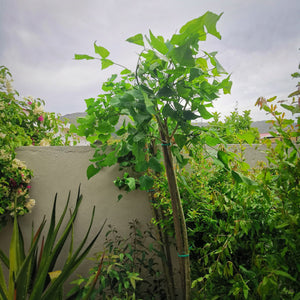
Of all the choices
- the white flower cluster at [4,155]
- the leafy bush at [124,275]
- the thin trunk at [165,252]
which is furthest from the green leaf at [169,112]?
the white flower cluster at [4,155]

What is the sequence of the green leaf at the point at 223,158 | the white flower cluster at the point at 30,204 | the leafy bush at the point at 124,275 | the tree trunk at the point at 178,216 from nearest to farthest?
the green leaf at the point at 223,158 → the tree trunk at the point at 178,216 → the leafy bush at the point at 124,275 → the white flower cluster at the point at 30,204

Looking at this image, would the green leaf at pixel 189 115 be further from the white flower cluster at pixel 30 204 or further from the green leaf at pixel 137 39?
the white flower cluster at pixel 30 204

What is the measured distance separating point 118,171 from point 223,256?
1.12 m

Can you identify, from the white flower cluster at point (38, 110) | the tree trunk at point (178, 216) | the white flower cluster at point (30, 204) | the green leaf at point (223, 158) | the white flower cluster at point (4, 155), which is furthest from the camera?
the white flower cluster at point (38, 110)

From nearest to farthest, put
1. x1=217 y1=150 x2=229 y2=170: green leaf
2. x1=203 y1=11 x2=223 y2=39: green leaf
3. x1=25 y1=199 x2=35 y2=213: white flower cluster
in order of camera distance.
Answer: x1=203 y1=11 x2=223 y2=39: green leaf < x1=217 y1=150 x2=229 y2=170: green leaf < x1=25 y1=199 x2=35 y2=213: white flower cluster

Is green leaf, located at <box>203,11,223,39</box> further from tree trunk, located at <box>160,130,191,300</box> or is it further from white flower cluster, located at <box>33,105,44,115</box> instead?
white flower cluster, located at <box>33,105,44,115</box>

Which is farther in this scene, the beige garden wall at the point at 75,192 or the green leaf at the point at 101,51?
the beige garden wall at the point at 75,192

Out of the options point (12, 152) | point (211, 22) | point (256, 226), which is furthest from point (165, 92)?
point (12, 152)

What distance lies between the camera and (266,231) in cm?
99

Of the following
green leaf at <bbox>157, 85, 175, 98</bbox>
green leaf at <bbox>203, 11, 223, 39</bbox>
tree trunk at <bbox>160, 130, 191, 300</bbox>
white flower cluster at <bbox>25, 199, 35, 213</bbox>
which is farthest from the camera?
white flower cluster at <bbox>25, 199, 35, 213</bbox>

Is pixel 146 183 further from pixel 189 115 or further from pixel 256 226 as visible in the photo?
pixel 256 226

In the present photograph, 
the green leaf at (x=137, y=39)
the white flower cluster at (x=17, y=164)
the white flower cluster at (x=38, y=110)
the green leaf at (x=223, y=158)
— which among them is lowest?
the green leaf at (x=223, y=158)

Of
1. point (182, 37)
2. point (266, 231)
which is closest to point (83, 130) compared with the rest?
point (182, 37)

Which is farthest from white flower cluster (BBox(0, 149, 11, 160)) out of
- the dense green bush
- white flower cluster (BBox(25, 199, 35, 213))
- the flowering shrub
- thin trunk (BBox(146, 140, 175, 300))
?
the dense green bush
